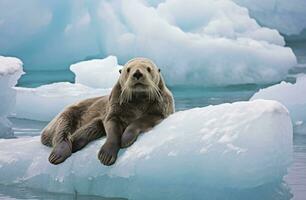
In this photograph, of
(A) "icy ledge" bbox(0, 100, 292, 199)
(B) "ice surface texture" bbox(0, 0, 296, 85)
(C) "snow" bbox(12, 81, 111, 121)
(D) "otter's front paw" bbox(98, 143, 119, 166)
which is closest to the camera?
(A) "icy ledge" bbox(0, 100, 292, 199)

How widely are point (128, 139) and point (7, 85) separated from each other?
3.88 metres

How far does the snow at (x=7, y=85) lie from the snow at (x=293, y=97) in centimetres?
298

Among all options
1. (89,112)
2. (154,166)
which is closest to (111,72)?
(89,112)

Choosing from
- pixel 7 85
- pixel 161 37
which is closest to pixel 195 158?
pixel 7 85

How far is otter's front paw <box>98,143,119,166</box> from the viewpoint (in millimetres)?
3932

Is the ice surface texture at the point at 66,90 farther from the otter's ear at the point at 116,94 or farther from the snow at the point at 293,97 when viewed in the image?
the otter's ear at the point at 116,94

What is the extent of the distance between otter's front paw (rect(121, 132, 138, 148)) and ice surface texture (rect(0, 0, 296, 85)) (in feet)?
17.8

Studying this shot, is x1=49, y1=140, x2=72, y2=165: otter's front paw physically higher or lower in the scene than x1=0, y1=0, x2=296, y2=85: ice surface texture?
higher

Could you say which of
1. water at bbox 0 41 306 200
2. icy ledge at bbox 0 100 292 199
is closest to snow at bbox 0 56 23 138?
water at bbox 0 41 306 200

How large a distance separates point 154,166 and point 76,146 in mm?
588

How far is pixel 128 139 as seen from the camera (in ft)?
13.0

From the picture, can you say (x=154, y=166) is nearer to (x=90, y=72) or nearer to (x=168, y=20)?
(x=90, y=72)

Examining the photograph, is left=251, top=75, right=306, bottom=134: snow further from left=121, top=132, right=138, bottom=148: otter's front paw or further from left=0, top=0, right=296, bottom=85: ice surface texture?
left=121, top=132, right=138, bottom=148: otter's front paw

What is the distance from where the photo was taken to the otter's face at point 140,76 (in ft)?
13.0
